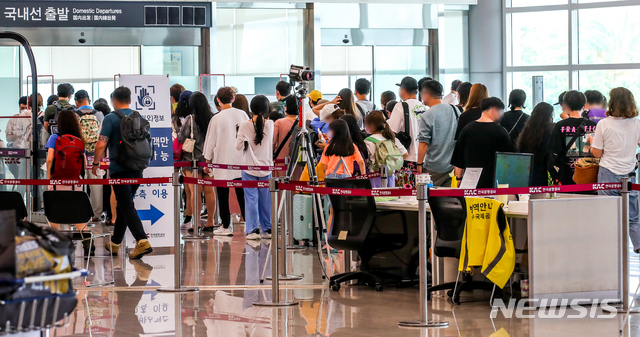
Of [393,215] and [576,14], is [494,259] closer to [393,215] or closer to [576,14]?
[393,215]

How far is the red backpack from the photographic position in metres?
8.45

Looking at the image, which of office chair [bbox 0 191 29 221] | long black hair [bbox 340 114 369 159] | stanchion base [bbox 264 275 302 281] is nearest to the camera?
office chair [bbox 0 191 29 221]

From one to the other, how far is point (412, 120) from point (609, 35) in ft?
31.7

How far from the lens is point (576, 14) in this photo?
17.2 m

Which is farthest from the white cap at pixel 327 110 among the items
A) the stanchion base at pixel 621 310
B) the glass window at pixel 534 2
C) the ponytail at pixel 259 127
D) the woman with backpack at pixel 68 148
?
the glass window at pixel 534 2

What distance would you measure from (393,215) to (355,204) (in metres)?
0.48

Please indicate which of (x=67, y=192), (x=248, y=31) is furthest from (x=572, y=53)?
(x=67, y=192)

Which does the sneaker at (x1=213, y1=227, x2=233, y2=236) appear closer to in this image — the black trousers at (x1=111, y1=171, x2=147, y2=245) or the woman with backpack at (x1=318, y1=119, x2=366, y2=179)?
the black trousers at (x1=111, y1=171, x2=147, y2=245)

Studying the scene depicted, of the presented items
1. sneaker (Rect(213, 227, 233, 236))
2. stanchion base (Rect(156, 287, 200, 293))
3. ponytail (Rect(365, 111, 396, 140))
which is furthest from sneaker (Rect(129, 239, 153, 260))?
ponytail (Rect(365, 111, 396, 140))

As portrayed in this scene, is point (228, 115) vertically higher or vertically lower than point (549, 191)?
higher

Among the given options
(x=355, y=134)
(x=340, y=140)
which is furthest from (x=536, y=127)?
(x=340, y=140)

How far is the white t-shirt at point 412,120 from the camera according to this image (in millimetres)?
8836

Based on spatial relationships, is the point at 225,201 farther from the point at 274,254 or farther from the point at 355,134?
the point at 274,254

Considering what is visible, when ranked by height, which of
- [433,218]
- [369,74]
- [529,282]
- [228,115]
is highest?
A: [369,74]
